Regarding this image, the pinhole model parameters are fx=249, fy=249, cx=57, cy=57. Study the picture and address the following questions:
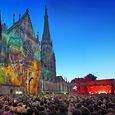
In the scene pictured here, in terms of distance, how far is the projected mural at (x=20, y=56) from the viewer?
207 feet

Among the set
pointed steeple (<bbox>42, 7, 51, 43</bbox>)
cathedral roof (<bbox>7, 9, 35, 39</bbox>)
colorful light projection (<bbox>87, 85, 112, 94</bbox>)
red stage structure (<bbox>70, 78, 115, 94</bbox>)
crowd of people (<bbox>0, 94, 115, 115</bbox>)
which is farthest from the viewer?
pointed steeple (<bbox>42, 7, 51, 43</bbox>)

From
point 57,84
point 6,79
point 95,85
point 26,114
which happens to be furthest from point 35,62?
point 26,114

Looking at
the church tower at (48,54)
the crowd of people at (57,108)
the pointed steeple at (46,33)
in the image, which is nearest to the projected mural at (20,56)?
the church tower at (48,54)

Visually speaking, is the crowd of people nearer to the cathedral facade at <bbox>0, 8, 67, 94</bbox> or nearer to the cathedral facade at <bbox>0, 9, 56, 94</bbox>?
the cathedral facade at <bbox>0, 8, 67, 94</bbox>

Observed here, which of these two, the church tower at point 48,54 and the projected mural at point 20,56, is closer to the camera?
the projected mural at point 20,56

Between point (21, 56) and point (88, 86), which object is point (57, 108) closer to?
point (88, 86)

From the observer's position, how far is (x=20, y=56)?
67938mm

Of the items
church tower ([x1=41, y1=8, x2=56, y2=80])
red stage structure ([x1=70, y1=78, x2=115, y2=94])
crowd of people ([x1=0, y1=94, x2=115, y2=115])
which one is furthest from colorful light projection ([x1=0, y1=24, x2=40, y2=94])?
crowd of people ([x1=0, y1=94, x2=115, y2=115])

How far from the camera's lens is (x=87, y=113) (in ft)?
33.0

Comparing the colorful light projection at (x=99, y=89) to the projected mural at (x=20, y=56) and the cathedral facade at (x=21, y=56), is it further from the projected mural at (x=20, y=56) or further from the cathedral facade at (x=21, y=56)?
the projected mural at (x=20, y=56)

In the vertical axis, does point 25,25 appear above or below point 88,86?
above

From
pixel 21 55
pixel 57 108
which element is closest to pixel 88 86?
pixel 21 55

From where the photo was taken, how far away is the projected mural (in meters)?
63.2

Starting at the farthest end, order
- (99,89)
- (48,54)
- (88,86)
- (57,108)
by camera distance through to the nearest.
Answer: (48,54) → (88,86) → (99,89) → (57,108)
